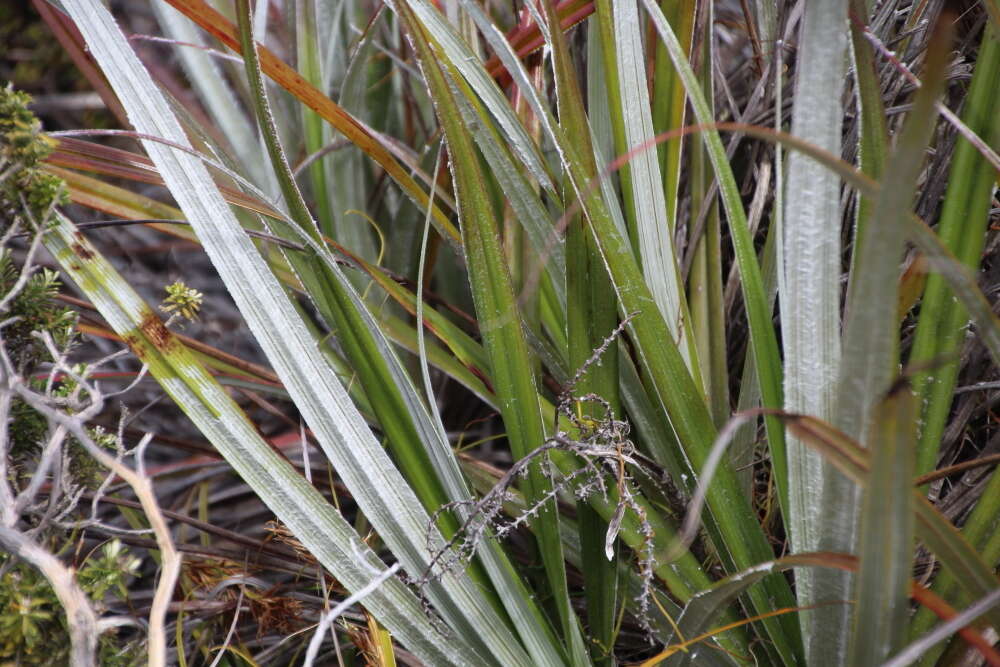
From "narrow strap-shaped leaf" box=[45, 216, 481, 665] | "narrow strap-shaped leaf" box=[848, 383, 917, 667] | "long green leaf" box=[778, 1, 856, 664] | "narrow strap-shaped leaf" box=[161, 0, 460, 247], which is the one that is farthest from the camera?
"narrow strap-shaped leaf" box=[161, 0, 460, 247]

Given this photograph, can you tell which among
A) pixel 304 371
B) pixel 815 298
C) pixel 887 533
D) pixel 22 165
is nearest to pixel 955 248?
pixel 815 298

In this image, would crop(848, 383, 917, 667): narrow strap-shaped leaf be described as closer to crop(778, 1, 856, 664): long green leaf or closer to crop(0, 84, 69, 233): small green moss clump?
crop(778, 1, 856, 664): long green leaf

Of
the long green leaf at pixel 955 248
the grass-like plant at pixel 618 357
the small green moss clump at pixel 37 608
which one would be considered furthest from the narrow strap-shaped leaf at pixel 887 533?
the small green moss clump at pixel 37 608

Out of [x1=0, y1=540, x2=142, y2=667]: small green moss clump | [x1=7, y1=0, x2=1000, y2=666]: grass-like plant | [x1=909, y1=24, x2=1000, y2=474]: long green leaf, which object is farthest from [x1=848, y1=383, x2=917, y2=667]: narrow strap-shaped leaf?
[x1=0, y1=540, x2=142, y2=667]: small green moss clump

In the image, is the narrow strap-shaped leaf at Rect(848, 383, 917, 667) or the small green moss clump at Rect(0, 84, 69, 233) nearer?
the narrow strap-shaped leaf at Rect(848, 383, 917, 667)

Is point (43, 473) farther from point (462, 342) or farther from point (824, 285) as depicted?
point (824, 285)

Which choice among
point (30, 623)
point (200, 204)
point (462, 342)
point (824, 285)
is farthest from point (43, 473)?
point (824, 285)

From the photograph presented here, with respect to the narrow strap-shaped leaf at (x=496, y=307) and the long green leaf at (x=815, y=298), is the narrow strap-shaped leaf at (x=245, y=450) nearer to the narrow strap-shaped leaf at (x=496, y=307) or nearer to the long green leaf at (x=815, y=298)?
the narrow strap-shaped leaf at (x=496, y=307)

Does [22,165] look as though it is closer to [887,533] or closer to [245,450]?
[245,450]
